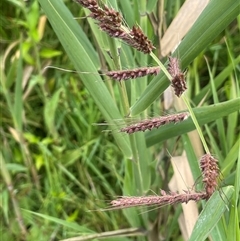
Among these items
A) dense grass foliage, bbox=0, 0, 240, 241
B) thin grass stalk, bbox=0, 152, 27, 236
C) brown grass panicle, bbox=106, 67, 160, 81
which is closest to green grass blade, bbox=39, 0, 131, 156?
dense grass foliage, bbox=0, 0, 240, 241

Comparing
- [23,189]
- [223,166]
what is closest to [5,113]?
[23,189]

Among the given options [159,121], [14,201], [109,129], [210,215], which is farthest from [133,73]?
[14,201]

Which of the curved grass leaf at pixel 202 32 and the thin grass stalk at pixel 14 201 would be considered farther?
the thin grass stalk at pixel 14 201

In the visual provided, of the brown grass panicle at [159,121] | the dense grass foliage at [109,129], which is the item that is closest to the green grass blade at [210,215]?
the dense grass foliage at [109,129]

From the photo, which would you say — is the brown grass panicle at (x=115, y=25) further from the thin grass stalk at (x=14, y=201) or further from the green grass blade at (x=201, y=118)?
the thin grass stalk at (x=14, y=201)

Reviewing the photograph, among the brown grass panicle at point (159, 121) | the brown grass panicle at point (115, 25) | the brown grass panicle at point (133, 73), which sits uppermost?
the brown grass panicle at point (115, 25)

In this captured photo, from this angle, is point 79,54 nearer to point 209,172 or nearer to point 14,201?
point 209,172

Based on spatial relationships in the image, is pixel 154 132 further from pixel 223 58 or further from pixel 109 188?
pixel 223 58
